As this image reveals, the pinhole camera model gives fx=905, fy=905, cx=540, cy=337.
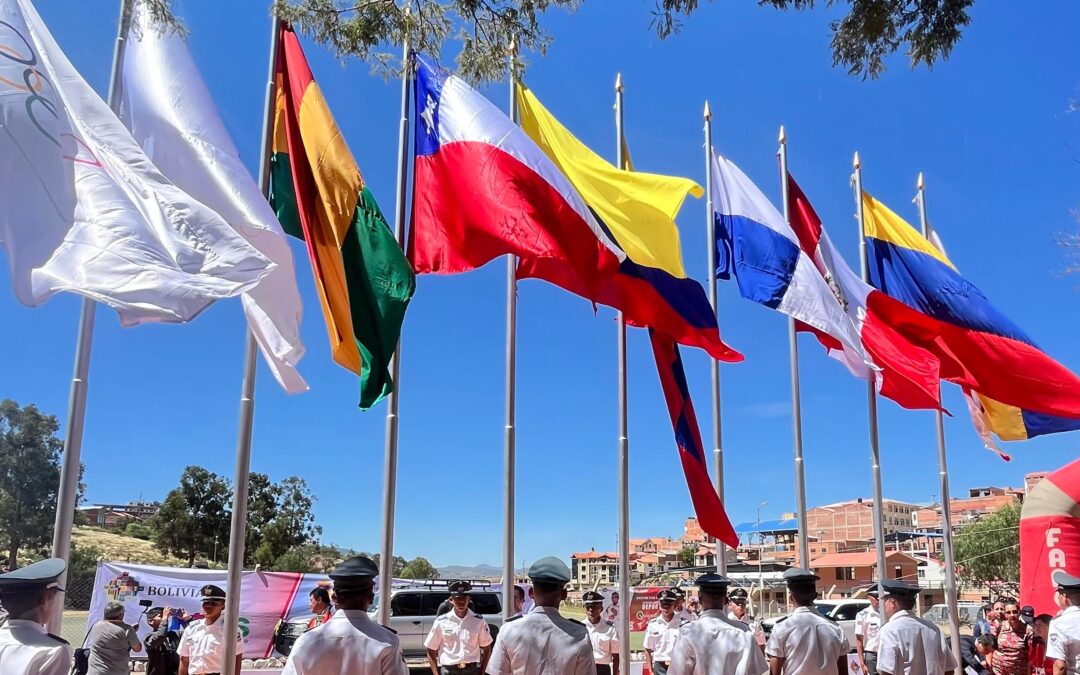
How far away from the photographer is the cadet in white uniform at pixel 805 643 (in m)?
6.88

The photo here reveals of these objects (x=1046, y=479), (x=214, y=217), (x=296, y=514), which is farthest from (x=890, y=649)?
(x=296, y=514)

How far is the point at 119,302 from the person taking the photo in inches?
231

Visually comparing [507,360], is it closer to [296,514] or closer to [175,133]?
[175,133]

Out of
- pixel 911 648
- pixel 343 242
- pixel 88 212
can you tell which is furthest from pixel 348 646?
pixel 911 648

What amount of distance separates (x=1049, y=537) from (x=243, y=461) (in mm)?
12284

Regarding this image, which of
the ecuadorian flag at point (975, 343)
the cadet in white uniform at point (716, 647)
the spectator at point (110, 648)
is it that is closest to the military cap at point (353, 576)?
the cadet in white uniform at point (716, 647)

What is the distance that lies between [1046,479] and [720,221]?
275 inches

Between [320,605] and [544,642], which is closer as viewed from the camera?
[544,642]

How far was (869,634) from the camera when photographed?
13.2m

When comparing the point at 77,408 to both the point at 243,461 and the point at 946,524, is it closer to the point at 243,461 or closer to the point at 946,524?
the point at 243,461

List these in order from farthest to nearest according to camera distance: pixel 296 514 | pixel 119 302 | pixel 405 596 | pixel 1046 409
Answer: pixel 296 514, pixel 405 596, pixel 1046 409, pixel 119 302

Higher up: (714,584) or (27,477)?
(27,477)

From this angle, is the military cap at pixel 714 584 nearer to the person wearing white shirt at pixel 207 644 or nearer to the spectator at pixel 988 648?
the person wearing white shirt at pixel 207 644

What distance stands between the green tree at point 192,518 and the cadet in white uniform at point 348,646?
3978cm
